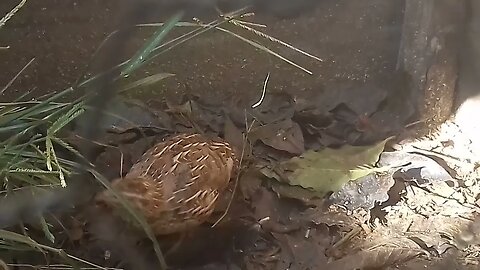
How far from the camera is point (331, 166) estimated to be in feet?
4.12

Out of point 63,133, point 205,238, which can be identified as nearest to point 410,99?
point 205,238

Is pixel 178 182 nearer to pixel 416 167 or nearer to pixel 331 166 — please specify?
pixel 331 166

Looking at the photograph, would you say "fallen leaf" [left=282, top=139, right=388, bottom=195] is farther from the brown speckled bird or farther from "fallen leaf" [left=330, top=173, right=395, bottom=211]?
the brown speckled bird

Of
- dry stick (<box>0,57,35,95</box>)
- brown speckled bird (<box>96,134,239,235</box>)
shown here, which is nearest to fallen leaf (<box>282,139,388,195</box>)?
brown speckled bird (<box>96,134,239,235</box>)

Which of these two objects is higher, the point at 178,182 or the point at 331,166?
the point at 178,182

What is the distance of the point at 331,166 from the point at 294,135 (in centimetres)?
10

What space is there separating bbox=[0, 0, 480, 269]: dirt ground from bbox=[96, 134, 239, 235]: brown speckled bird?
0.18 ft

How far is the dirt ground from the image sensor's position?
1.12 meters

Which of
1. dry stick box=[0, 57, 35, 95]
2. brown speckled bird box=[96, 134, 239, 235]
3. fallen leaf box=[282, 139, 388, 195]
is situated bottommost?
fallen leaf box=[282, 139, 388, 195]

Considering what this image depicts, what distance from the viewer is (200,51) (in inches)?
54.0

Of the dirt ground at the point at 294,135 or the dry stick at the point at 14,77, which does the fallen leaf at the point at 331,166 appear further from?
the dry stick at the point at 14,77

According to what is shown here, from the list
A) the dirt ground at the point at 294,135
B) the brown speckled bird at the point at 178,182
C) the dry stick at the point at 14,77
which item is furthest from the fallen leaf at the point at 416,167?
the dry stick at the point at 14,77

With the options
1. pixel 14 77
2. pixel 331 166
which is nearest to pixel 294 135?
pixel 331 166

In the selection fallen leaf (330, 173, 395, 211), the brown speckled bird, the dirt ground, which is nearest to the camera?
the brown speckled bird
